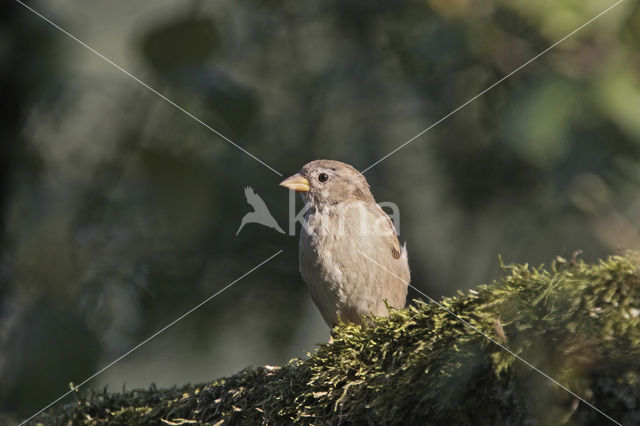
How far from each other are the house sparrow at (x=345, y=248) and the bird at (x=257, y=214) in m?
0.60

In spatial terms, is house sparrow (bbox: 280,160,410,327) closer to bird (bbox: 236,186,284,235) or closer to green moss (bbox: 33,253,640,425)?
bird (bbox: 236,186,284,235)

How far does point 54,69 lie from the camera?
15.6 ft

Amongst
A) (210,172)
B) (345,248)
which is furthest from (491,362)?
(210,172)

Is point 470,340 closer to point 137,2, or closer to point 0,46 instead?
point 137,2

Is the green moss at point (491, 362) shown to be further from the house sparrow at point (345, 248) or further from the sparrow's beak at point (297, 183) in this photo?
the sparrow's beak at point (297, 183)

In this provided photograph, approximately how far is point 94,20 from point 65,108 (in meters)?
0.85

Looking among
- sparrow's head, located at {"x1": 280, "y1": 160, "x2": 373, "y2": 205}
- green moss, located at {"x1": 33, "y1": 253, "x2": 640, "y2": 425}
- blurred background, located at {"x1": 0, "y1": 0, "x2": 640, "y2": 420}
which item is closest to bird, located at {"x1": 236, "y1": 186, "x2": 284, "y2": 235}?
blurred background, located at {"x1": 0, "y1": 0, "x2": 640, "y2": 420}

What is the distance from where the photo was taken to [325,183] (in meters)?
4.72

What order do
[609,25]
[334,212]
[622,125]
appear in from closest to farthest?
1. [622,125]
2. [609,25]
3. [334,212]

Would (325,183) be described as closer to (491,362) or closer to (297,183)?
(297,183)

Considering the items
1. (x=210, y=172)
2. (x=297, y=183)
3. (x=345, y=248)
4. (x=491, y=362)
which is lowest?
(x=491, y=362)

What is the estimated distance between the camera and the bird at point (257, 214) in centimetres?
525

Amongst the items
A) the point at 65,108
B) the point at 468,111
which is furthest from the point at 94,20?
the point at 468,111

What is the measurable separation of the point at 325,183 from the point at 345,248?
0.67 meters
